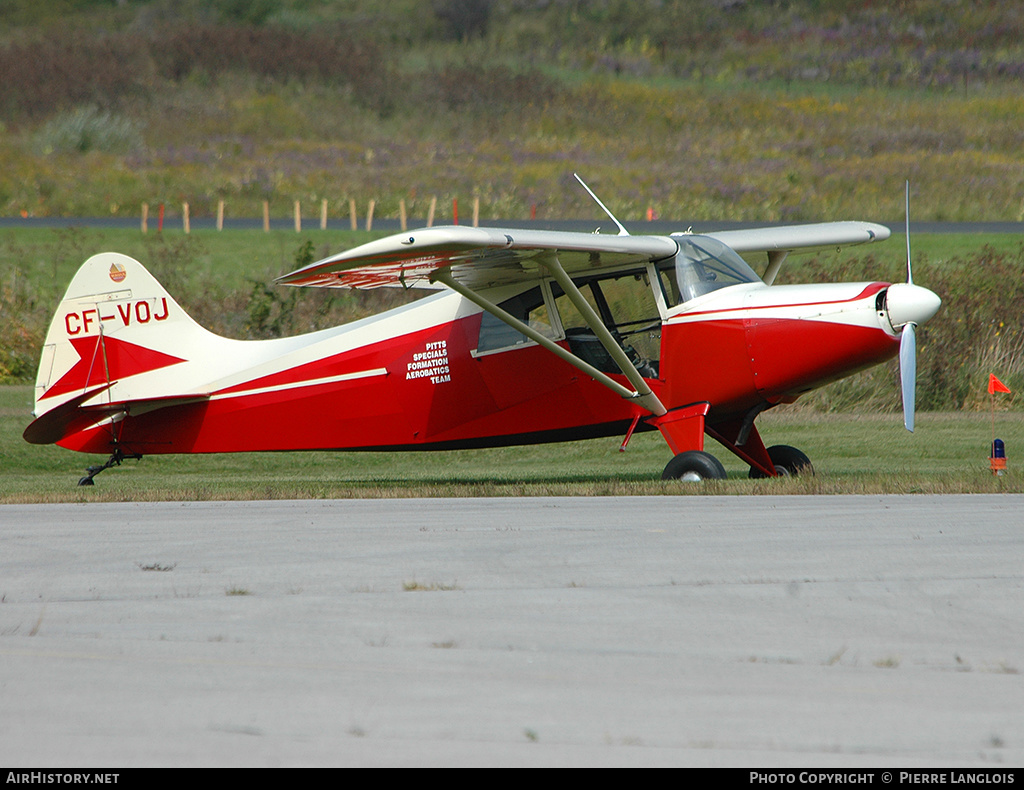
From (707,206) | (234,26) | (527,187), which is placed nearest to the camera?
(707,206)

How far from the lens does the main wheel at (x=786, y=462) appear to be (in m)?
12.8

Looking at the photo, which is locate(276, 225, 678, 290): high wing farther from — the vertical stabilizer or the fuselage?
the vertical stabilizer

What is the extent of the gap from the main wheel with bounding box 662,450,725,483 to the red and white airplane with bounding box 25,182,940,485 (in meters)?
0.02

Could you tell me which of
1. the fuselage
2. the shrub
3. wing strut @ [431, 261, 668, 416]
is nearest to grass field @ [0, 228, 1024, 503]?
the fuselage

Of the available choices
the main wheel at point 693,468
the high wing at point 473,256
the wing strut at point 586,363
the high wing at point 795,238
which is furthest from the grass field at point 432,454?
the high wing at point 795,238

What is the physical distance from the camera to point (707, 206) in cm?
4338

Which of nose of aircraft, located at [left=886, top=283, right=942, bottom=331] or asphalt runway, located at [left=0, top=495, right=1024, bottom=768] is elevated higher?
asphalt runway, located at [left=0, top=495, right=1024, bottom=768]

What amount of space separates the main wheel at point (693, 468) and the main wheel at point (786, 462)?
4.56 ft

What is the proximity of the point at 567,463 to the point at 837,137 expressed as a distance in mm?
43892

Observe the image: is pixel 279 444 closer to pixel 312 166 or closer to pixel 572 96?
pixel 312 166

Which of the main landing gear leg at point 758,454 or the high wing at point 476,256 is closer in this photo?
the high wing at point 476,256

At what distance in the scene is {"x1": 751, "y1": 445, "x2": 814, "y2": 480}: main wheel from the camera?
41.9 ft

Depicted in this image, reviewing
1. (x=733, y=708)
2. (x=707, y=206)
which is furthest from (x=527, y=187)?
(x=733, y=708)

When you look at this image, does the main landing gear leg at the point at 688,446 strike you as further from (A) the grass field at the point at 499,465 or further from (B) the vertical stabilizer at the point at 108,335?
(B) the vertical stabilizer at the point at 108,335
